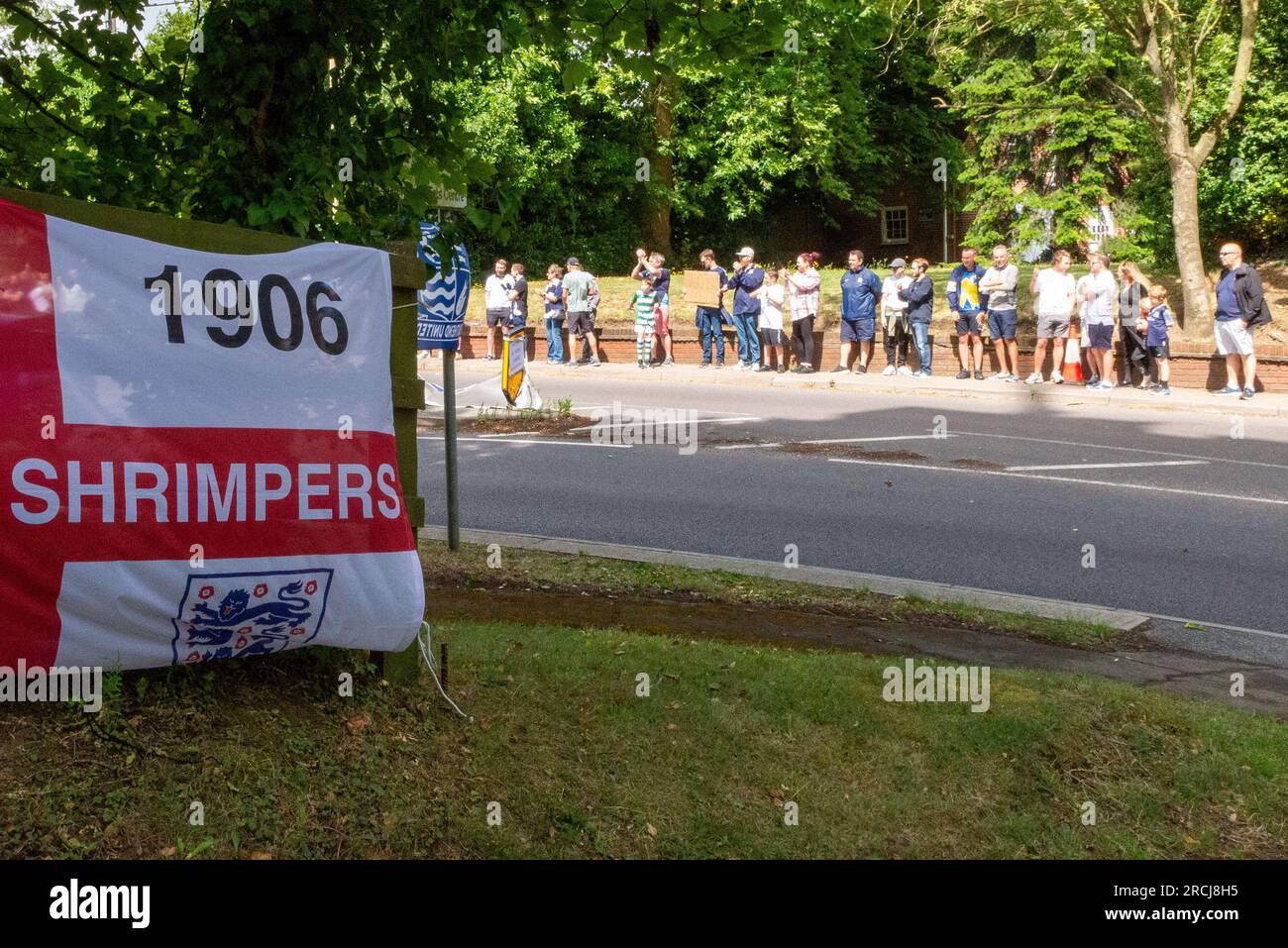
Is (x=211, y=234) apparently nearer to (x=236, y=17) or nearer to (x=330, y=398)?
(x=330, y=398)

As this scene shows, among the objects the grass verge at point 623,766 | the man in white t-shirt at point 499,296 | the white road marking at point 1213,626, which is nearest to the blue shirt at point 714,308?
the man in white t-shirt at point 499,296

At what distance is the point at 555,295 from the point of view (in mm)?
27031

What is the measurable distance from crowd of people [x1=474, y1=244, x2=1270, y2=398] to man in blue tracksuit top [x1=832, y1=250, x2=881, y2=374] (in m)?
0.02

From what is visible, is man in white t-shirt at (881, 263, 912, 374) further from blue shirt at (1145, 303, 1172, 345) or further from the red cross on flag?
the red cross on flag

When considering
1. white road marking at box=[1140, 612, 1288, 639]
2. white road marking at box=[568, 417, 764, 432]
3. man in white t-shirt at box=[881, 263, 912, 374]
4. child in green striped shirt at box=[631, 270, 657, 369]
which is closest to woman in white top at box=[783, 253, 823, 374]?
man in white t-shirt at box=[881, 263, 912, 374]

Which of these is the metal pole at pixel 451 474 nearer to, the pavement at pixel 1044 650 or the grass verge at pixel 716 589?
the grass verge at pixel 716 589

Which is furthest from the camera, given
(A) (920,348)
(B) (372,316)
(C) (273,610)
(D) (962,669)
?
(A) (920,348)

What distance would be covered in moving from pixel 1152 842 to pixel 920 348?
1845cm

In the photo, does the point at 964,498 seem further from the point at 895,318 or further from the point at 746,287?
the point at 746,287

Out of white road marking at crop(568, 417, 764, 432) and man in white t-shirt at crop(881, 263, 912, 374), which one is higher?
man in white t-shirt at crop(881, 263, 912, 374)

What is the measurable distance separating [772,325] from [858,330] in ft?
5.17

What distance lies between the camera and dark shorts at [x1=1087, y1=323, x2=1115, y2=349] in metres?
20.9

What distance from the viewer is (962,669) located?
6582mm
